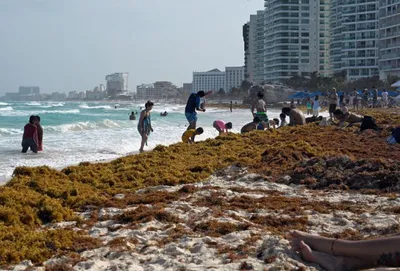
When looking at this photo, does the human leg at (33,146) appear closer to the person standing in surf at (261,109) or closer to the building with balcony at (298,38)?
the person standing in surf at (261,109)

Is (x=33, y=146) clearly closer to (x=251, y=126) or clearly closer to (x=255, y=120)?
(x=251, y=126)

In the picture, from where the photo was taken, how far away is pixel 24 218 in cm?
653

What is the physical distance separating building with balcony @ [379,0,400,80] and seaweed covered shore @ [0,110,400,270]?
82.6 metres

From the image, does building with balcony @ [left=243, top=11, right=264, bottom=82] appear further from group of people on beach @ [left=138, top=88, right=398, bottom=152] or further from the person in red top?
the person in red top

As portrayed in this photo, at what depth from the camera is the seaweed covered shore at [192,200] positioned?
566cm

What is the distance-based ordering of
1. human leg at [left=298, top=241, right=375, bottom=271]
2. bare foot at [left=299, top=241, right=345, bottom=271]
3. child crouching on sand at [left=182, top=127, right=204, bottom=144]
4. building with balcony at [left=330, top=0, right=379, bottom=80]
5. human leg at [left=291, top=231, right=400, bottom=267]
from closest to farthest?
1. human leg at [left=291, top=231, right=400, bottom=267]
2. human leg at [left=298, top=241, right=375, bottom=271]
3. bare foot at [left=299, top=241, right=345, bottom=271]
4. child crouching on sand at [left=182, top=127, right=204, bottom=144]
5. building with balcony at [left=330, top=0, right=379, bottom=80]

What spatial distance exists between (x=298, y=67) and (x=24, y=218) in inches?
5062

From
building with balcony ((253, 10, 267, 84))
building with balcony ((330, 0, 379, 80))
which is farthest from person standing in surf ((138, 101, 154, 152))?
building with balcony ((253, 10, 267, 84))

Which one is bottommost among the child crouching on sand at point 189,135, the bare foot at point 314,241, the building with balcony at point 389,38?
the bare foot at point 314,241

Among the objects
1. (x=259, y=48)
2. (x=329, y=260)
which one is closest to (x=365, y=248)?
(x=329, y=260)

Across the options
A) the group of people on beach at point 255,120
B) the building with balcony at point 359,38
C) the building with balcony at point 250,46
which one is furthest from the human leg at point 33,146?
the building with balcony at point 250,46

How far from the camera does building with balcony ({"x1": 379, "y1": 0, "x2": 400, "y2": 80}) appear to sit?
88.8 m

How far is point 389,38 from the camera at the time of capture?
9150cm

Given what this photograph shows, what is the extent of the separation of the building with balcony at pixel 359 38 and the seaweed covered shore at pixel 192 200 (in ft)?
334
